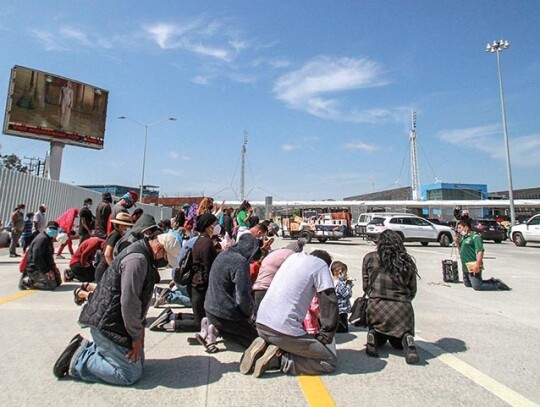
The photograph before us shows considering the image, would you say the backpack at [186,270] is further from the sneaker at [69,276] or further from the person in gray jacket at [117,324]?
the sneaker at [69,276]

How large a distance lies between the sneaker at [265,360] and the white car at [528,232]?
2296 cm

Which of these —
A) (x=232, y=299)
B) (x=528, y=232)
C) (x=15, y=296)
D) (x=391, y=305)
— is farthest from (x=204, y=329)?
(x=528, y=232)

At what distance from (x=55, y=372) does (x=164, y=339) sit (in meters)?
1.49

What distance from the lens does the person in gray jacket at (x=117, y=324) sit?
3115 millimetres

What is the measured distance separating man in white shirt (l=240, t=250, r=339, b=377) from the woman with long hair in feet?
2.50

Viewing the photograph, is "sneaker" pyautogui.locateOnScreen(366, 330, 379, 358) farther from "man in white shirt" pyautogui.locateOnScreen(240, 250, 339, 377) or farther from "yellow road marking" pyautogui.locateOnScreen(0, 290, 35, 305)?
"yellow road marking" pyautogui.locateOnScreen(0, 290, 35, 305)

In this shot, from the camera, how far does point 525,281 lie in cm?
942

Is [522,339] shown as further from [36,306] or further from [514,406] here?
[36,306]

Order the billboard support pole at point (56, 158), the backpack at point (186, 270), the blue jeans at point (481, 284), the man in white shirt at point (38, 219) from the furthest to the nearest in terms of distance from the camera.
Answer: the billboard support pole at point (56, 158)
the man in white shirt at point (38, 219)
the blue jeans at point (481, 284)
the backpack at point (186, 270)

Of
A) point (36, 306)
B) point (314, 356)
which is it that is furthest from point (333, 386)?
point (36, 306)

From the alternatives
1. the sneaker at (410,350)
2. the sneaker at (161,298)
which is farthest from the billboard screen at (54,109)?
the sneaker at (410,350)

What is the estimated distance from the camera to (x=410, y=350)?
3896mm

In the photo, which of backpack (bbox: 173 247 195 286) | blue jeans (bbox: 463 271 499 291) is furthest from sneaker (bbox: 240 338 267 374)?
blue jeans (bbox: 463 271 499 291)

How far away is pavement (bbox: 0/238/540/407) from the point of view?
10.1 feet
